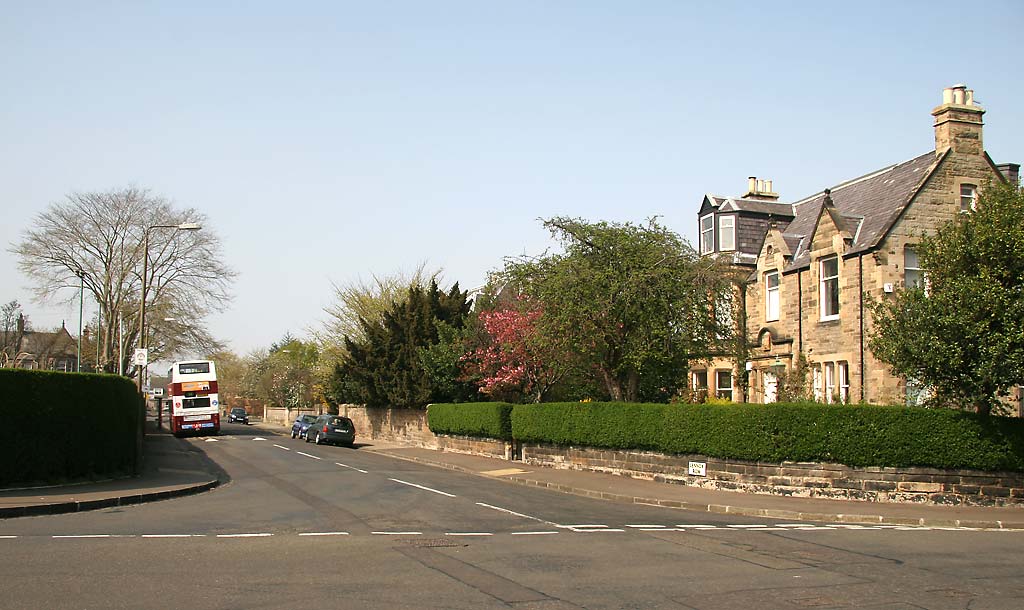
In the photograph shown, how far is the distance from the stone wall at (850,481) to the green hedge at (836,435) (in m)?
0.18

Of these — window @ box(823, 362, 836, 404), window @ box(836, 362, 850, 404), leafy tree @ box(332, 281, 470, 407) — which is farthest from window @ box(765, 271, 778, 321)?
leafy tree @ box(332, 281, 470, 407)

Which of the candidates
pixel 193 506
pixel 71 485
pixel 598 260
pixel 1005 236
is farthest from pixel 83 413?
pixel 1005 236

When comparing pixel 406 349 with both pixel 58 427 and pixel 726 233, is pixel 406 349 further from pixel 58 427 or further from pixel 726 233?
pixel 58 427

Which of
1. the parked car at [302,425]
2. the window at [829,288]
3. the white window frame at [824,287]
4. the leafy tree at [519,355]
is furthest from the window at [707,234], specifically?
the parked car at [302,425]

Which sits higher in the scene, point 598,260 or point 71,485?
point 598,260

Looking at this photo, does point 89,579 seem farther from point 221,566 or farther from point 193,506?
point 193,506

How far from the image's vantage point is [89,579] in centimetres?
936

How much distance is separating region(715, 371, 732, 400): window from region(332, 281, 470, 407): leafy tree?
12.3 metres

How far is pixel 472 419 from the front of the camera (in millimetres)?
35312

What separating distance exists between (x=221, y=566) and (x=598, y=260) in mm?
17630

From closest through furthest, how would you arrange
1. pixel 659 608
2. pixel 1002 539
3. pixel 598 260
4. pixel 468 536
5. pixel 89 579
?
pixel 659 608, pixel 89 579, pixel 468 536, pixel 1002 539, pixel 598 260

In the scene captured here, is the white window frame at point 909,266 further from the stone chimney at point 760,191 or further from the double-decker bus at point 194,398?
the double-decker bus at point 194,398

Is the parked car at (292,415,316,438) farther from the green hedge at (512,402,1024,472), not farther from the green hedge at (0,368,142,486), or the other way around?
the green hedge at (512,402,1024,472)

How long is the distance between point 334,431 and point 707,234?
2064 centimetres
